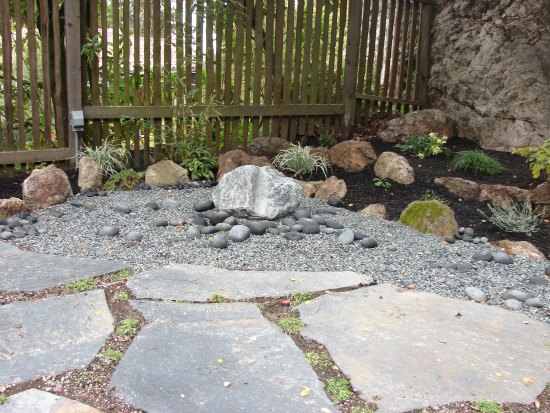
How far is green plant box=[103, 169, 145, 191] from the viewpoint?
494 centimetres

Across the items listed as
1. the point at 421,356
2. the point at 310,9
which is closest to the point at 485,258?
the point at 421,356

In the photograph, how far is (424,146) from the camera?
6074 millimetres

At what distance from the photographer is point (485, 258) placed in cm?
355

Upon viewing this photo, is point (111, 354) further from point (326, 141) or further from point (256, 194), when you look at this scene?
point (326, 141)

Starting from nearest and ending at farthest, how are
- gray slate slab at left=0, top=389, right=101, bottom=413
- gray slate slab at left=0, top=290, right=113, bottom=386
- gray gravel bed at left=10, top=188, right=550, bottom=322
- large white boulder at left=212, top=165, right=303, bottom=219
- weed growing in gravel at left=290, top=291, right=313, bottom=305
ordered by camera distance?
gray slate slab at left=0, top=389, right=101, bottom=413 → gray slate slab at left=0, top=290, right=113, bottom=386 → weed growing in gravel at left=290, top=291, right=313, bottom=305 → gray gravel bed at left=10, top=188, right=550, bottom=322 → large white boulder at left=212, top=165, right=303, bottom=219

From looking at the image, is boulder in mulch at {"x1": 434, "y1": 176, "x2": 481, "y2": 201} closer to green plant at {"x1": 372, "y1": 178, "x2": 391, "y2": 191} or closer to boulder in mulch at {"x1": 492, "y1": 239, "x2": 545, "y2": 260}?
green plant at {"x1": 372, "y1": 178, "x2": 391, "y2": 191}

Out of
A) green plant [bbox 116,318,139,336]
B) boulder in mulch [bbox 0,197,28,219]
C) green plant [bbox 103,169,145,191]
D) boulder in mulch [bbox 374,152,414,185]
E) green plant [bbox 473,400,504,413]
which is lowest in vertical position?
green plant [bbox 473,400,504,413]

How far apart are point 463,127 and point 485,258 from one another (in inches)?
147

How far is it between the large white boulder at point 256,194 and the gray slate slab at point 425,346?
130 centimetres

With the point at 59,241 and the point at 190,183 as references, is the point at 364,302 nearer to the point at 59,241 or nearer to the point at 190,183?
the point at 59,241

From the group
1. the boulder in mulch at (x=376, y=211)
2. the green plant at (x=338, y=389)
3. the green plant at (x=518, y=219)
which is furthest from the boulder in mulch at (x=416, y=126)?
the green plant at (x=338, y=389)

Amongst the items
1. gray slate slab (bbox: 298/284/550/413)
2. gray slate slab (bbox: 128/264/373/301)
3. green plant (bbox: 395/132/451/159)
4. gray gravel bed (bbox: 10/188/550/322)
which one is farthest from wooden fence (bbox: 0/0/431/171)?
gray slate slab (bbox: 298/284/550/413)

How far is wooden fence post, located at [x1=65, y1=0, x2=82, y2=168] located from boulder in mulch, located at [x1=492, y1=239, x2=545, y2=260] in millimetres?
3725

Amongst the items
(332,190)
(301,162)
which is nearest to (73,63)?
(301,162)
